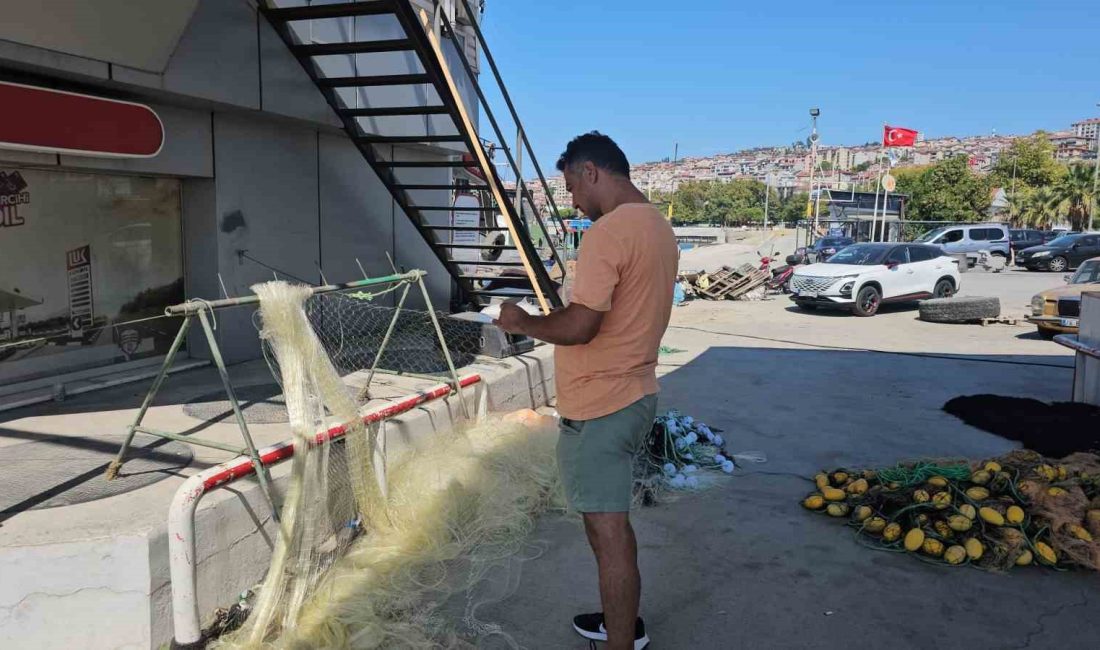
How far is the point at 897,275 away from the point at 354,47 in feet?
44.4

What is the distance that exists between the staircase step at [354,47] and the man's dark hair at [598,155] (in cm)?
402

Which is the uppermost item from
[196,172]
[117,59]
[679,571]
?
[117,59]

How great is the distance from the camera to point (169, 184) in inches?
276

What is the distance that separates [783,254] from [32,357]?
3031 centimetres

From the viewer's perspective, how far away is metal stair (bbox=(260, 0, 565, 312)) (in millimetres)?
6738

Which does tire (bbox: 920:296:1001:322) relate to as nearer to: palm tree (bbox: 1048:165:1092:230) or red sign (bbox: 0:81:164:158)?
red sign (bbox: 0:81:164:158)

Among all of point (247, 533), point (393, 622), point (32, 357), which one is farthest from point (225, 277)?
point (393, 622)

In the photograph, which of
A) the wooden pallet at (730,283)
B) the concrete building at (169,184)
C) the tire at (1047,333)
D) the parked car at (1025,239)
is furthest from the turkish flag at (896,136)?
the concrete building at (169,184)

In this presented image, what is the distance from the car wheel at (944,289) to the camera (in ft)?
56.5

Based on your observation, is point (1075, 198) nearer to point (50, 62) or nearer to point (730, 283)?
point (730, 283)

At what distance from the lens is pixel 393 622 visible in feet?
11.3

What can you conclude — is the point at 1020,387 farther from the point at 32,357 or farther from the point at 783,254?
the point at 783,254

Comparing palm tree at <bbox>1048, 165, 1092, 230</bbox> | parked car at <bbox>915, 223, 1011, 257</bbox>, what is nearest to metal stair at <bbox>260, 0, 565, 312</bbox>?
parked car at <bbox>915, 223, 1011, 257</bbox>

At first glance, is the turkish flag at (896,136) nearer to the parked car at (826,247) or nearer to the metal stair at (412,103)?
the parked car at (826,247)
